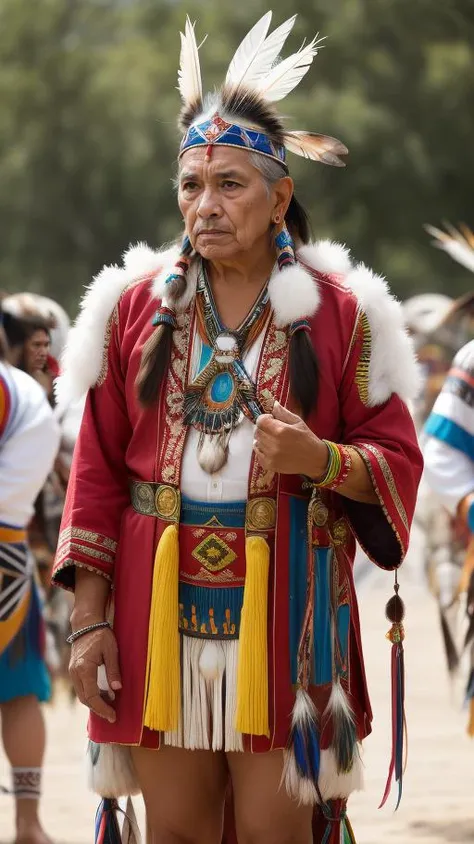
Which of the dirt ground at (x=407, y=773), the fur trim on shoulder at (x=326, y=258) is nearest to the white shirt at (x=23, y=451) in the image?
the dirt ground at (x=407, y=773)

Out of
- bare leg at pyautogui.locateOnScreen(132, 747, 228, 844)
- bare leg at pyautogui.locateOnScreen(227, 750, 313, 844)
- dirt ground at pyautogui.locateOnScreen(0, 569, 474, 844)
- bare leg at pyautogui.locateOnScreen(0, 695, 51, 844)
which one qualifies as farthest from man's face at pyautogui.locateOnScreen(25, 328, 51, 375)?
bare leg at pyautogui.locateOnScreen(227, 750, 313, 844)

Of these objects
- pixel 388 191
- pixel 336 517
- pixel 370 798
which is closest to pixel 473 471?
pixel 370 798

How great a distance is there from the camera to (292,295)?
346 centimetres

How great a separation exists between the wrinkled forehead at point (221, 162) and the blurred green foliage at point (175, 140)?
2681 cm

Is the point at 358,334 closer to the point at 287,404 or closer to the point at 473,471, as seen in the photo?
the point at 287,404

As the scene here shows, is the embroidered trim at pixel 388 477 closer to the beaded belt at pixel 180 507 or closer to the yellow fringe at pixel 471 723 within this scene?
the beaded belt at pixel 180 507

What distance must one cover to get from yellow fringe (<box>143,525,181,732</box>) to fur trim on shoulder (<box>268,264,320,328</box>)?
514 millimetres

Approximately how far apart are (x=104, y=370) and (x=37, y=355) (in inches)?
105

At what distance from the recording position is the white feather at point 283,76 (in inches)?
138

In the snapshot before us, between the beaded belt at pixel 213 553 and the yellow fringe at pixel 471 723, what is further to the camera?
the yellow fringe at pixel 471 723

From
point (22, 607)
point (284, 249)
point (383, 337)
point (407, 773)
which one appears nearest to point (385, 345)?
point (383, 337)

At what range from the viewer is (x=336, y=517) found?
3.52 m

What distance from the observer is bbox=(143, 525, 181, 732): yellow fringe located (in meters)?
3.38

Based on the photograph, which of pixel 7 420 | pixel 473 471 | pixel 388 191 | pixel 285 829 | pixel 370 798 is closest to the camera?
pixel 285 829
